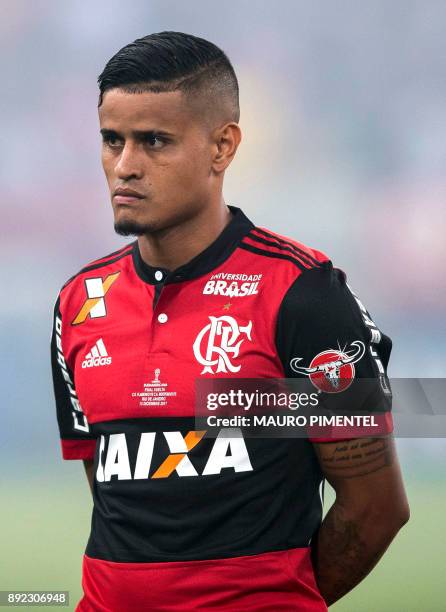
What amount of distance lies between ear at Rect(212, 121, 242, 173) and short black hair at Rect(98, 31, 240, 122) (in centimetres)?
3

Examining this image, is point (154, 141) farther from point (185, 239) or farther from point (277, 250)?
point (277, 250)

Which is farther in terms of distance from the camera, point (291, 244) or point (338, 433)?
point (291, 244)

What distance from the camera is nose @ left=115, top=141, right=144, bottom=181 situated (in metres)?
2.11

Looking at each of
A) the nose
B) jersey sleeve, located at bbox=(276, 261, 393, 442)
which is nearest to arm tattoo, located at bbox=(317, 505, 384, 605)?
jersey sleeve, located at bbox=(276, 261, 393, 442)

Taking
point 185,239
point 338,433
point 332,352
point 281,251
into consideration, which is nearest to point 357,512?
point 338,433

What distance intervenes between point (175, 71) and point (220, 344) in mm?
631

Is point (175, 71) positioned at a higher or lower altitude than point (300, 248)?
higher

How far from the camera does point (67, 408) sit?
2.49m

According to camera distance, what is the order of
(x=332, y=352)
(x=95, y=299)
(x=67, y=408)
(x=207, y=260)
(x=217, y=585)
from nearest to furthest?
(x=217, y=585), (x=332, y=352), (x=207, y=260), (x=95, y=299), (x=67, y=408)

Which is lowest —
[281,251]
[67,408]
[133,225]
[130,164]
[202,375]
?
[67,408]

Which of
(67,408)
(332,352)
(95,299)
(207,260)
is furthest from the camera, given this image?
(67,408)

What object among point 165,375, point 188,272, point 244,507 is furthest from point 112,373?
point 244,507

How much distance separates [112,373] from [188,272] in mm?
293

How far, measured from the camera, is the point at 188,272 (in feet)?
7.27
